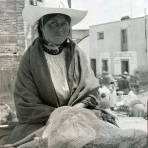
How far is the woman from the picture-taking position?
3547 millimetres

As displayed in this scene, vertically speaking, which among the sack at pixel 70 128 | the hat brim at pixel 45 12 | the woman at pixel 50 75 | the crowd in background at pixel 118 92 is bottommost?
the crowd in background at pixel 118 92

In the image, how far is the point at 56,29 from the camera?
370 cm

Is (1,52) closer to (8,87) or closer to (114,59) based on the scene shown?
(8,87)

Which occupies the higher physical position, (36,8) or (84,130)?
(36,8)

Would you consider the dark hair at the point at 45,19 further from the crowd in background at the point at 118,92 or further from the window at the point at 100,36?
the window at the point at 100,36

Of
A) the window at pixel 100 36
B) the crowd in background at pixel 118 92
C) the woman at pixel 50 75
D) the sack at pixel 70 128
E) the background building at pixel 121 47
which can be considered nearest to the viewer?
the sack at pixel 70 128

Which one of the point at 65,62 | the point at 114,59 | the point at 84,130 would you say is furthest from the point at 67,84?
the point at 114,59

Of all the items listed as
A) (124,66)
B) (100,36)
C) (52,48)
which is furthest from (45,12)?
(100,36)

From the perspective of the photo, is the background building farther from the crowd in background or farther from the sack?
the sack

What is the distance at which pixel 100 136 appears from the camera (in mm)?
3078

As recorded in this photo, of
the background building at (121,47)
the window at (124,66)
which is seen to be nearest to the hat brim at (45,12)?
the background building at (121,47)

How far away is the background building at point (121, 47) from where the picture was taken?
8836 millimetres

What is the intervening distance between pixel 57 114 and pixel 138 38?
6333mm

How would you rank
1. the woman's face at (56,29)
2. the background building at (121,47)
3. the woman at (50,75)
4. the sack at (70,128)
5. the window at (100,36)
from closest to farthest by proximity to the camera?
the sack at (70,128) → the woman at (50,75) → the woman's face at (56,29) → the background building at (121,47) → the window at (100,36)
